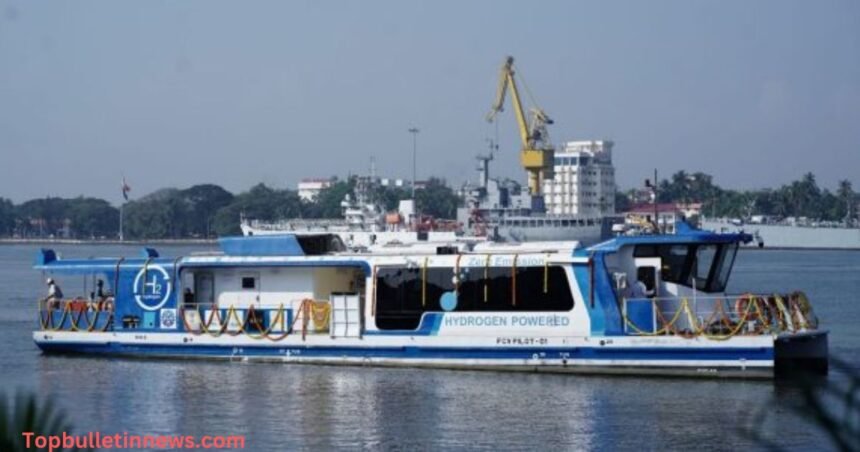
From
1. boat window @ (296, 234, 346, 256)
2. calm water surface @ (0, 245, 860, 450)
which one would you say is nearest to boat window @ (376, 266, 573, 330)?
calm water surface @ (0, 245, 860, 450)

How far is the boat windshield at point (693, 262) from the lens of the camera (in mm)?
26391

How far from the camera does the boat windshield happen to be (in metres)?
26.4

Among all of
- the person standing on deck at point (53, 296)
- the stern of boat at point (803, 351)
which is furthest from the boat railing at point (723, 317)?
the person standing on deck at point (53, 296)

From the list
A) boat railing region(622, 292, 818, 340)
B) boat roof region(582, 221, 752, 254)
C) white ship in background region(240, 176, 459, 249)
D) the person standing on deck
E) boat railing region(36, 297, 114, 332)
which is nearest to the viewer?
boat railing region(622, 292, 818, 340)

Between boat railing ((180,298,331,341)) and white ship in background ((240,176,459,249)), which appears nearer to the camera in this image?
boat railing ((180,298,331,341))

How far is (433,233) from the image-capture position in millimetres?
114625

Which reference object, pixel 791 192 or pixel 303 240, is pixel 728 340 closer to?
pixel 303 240

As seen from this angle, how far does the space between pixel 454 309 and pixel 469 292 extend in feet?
1.52

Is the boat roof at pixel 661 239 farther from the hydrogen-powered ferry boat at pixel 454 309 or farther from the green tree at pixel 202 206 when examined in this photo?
the green tree at pixel 202 206

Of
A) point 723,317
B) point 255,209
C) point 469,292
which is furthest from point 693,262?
point 255,209

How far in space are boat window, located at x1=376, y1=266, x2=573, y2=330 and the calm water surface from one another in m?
1.26

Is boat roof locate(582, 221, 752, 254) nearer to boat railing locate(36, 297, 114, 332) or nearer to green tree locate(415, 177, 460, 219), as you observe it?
boat railing locate(36, 297, 114, 332)

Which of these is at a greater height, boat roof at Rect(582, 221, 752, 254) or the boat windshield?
boat roof at Rect(582, 221, 752, 254)

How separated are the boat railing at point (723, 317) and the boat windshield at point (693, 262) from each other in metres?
0.73
